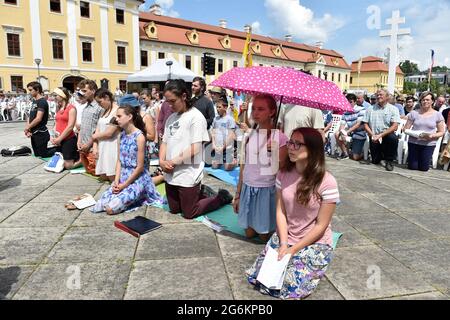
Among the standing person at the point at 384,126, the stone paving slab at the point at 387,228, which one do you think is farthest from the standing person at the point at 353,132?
the stone paving slab at the point at 387,228

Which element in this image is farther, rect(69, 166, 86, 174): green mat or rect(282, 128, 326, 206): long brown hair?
rect(69, 166, 86, 174): green mat

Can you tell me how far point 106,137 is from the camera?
5676mm

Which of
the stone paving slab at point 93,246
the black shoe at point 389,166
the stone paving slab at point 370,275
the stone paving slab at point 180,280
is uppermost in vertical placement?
the black shoe at point 389,166

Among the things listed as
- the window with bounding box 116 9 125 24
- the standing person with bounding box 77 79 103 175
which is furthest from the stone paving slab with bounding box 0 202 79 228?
the window with bounding box 116 9 125 24

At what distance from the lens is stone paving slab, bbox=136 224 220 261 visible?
3.38 meters

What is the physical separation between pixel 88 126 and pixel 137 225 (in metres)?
3.24

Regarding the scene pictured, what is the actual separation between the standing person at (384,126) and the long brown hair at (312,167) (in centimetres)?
590

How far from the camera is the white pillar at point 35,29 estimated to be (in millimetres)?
30672

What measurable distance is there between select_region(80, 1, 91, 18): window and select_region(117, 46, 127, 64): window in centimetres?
424

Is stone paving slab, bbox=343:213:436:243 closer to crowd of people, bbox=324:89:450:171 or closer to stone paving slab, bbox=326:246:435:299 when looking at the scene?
stone paving slab, bbox=326:246:435:299

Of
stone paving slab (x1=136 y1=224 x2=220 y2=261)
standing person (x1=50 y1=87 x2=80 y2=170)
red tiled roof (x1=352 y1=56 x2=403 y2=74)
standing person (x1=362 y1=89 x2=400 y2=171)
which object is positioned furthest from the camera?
red tiled roof (x1=352 y1=56 x2=403 y2=74)

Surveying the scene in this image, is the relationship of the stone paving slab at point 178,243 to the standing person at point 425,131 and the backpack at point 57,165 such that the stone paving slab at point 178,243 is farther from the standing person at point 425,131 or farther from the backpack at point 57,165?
the standing person at point 425,131

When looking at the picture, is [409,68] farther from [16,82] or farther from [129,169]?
[129,169]
